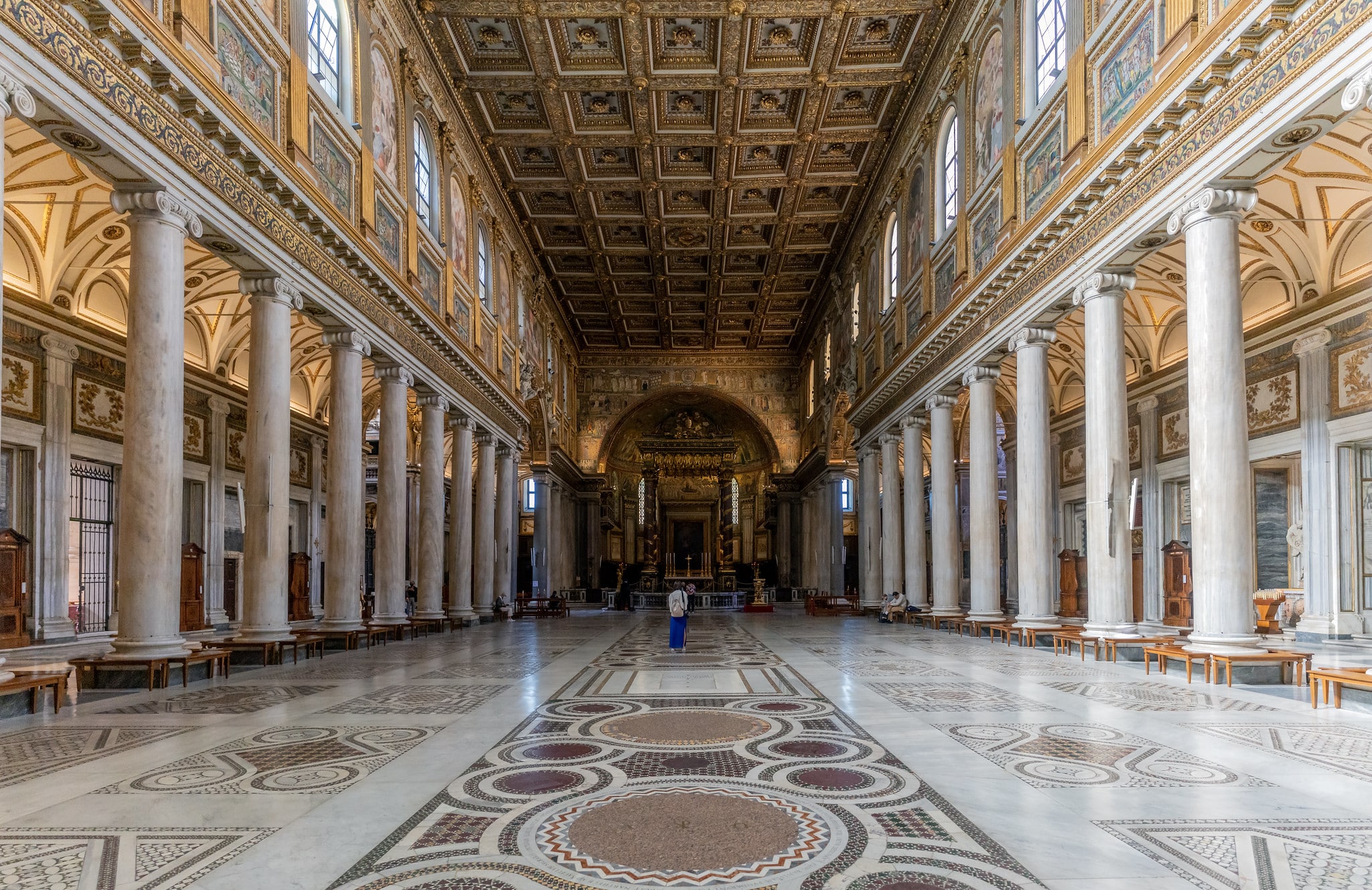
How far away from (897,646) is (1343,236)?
413 inches

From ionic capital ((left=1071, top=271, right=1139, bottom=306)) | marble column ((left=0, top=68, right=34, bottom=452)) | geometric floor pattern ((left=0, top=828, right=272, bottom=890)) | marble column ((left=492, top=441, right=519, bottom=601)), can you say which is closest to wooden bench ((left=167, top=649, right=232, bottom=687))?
marble column ((left=0, top=68, right=34, bottom=452))

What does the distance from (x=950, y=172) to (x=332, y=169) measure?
43.6ft

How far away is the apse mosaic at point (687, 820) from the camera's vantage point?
3.95 m

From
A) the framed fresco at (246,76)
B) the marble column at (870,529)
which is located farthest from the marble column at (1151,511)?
the framed fresco at (246,76)

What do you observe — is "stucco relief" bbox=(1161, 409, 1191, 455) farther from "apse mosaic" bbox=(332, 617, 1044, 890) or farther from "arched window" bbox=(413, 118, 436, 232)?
"arched window" bbox=(413, 118, 436, 232)

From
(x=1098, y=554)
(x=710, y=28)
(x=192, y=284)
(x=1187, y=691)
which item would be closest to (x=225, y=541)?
(x=192, y=284)

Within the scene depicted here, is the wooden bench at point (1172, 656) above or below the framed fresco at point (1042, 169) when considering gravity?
below

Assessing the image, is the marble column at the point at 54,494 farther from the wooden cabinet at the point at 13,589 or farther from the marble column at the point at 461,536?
the marble column at the point at 461,536

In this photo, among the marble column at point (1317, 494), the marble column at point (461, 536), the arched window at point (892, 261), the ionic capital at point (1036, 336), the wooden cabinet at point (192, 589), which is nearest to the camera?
the ionic capital at point (1036, 336)

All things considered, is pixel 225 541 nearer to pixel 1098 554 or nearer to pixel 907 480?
pixel 907 480

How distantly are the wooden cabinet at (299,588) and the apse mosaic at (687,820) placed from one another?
20998mm

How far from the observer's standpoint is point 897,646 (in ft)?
54.0

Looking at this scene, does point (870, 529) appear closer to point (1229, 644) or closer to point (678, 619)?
point (678, 619)

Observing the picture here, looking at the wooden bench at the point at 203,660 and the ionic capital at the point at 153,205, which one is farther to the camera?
the wooden bench at the point at 203,660
